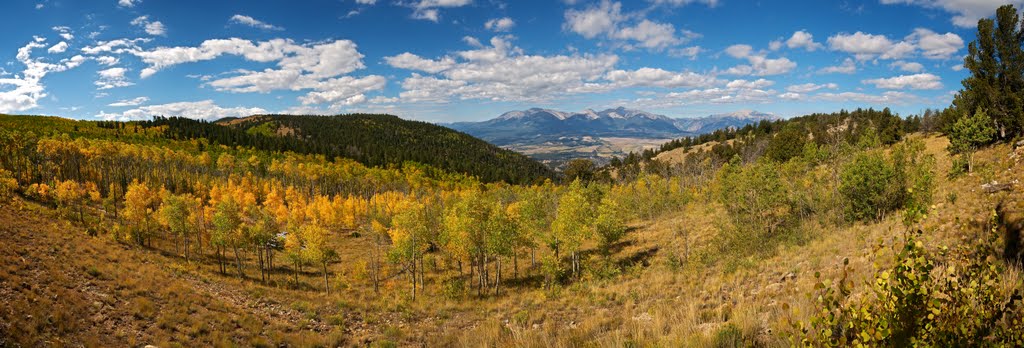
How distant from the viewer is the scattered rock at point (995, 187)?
20.1 m

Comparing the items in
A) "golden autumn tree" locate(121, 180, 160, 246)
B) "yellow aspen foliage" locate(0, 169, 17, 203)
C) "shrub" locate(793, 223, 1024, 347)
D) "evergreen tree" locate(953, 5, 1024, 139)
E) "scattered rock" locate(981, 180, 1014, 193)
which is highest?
"evergreen tree" locate(953, 5, 1024, 139)

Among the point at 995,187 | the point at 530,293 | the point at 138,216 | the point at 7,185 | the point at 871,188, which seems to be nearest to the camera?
the point at 995,187

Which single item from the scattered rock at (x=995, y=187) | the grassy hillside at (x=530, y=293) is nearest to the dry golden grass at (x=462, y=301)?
the grassy hillside at (x=530, y=293)

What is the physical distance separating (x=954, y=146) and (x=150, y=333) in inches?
2678

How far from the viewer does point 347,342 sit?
2230 centimetres

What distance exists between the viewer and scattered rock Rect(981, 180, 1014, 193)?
20.1 metres

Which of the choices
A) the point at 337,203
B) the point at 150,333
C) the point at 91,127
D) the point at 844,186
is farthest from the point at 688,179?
the point at 91,127

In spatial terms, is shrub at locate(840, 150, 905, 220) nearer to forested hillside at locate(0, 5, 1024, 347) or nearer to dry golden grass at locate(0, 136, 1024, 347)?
forested hillside at locate(0, 5, 1024, 347)

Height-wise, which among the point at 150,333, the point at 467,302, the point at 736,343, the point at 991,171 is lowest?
the point at 467,302

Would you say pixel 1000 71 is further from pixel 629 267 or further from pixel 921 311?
pixel 921 311

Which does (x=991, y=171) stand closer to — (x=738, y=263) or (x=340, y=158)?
(x=738, y=263)

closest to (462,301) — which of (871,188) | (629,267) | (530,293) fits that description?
(530,293)

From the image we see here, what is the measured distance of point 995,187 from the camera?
2114 centimetres

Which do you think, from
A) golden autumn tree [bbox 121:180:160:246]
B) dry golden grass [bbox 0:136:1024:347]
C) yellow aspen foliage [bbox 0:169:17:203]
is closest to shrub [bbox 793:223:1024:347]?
dry golden grass [bbox 0:136:1024:347]
